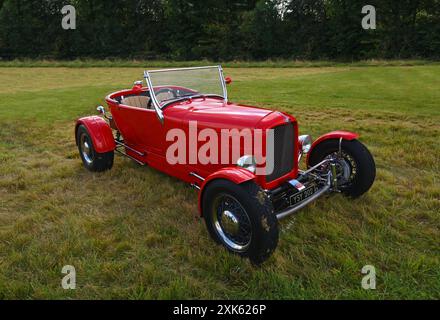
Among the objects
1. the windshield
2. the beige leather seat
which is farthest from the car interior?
the windshield

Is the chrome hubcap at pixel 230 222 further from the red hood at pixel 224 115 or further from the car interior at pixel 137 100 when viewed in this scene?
the car interior at pixel 137 100

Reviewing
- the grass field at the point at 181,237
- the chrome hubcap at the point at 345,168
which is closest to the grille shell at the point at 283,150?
the grass field at the point at 181,237

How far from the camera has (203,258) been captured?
2.98 m

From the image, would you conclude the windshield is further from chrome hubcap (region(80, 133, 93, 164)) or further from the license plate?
the license plate

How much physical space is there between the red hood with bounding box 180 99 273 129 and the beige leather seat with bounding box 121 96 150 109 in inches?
63.8

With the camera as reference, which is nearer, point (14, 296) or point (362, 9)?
point (14, 296)

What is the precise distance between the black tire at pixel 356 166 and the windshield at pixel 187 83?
68.6 inches

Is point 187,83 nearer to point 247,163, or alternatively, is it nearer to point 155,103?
point 155,103

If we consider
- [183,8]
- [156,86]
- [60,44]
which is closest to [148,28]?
[183,8]

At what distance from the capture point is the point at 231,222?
9.80 ft

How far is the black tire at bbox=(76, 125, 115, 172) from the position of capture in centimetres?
509

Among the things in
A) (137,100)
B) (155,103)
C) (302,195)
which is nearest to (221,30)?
(137,100)
